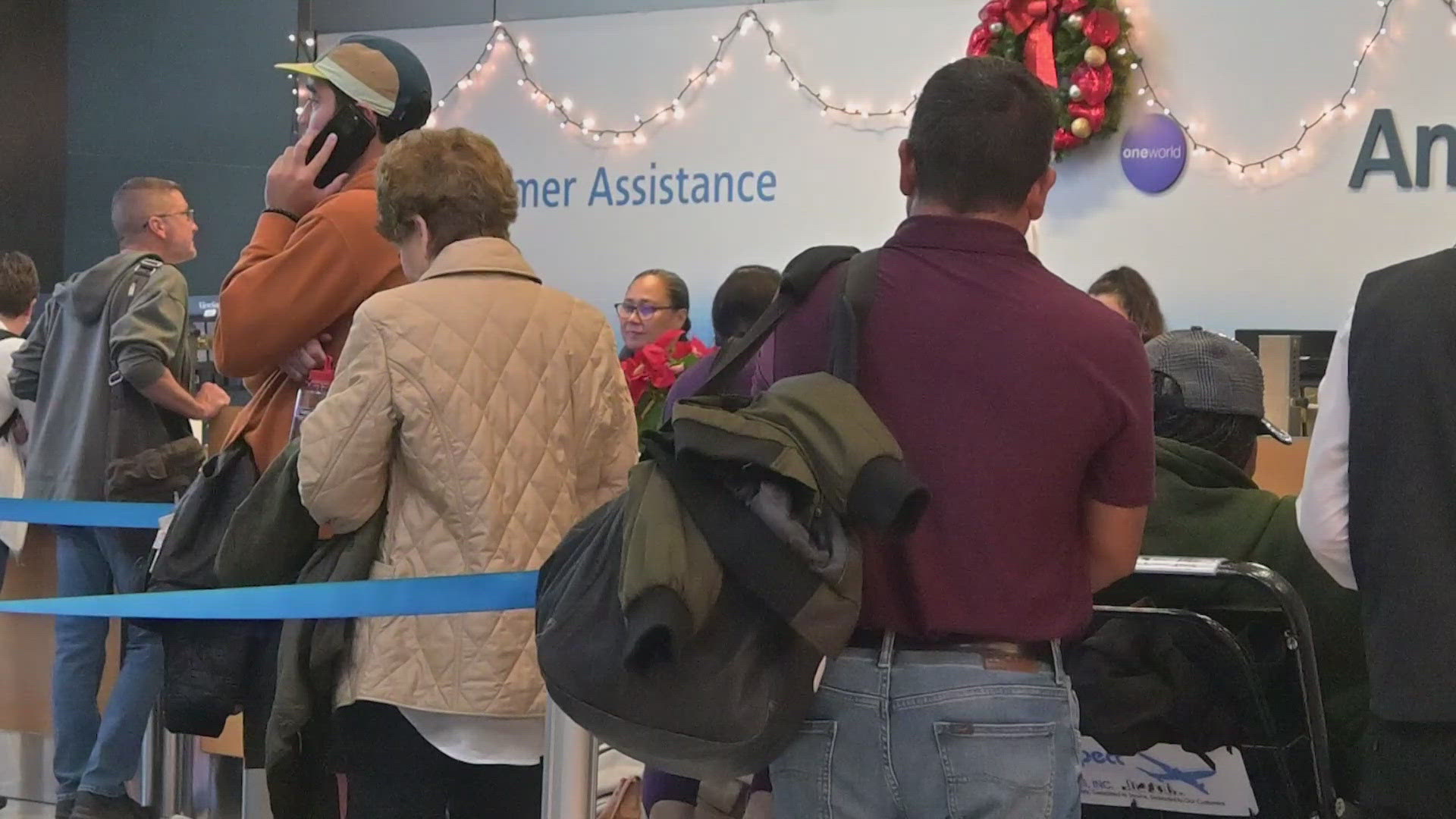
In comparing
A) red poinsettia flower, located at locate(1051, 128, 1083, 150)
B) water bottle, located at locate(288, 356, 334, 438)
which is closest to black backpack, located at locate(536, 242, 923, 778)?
water bottle, located at locate(288, 356, 334, 438)

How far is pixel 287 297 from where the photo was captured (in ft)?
7.19

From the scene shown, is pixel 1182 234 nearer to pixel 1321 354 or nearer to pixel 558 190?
pixel 1321 354

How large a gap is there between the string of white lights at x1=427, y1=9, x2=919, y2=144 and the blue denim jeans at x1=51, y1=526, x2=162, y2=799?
3.74 meters

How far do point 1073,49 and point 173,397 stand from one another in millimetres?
3773

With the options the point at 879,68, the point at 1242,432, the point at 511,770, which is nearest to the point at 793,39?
the point at 879,68

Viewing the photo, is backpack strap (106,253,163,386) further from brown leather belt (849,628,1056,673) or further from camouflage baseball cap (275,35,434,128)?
brown leather belt (849,628,1056,673)

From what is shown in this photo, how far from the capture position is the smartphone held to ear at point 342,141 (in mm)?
2361

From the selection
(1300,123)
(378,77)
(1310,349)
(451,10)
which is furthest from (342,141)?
(451,10)

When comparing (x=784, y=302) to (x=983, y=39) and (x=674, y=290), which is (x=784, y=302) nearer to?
(x=674, y=290)

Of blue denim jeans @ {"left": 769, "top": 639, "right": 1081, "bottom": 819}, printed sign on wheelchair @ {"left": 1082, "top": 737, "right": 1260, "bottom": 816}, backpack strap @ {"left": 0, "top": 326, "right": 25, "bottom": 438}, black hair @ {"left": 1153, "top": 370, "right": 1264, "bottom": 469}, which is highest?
black hair @ {"left": 1153, "top": 370, "right": 1264, "bottom": 469}

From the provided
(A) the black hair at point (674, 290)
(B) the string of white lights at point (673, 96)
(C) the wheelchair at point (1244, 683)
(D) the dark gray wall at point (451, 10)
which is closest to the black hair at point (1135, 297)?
(A) the black hair at point (674, 290)

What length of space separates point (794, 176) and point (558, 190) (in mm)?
1214

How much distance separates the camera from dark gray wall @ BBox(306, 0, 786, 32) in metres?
7.07

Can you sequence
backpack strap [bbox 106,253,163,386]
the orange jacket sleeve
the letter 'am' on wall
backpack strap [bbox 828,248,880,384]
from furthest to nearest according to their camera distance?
the letter 'am' on wall → backpack strap [bbox 106,253,163,386] → the orange jacket sleeve → backpack strap [bbox 828,248,880,384]
